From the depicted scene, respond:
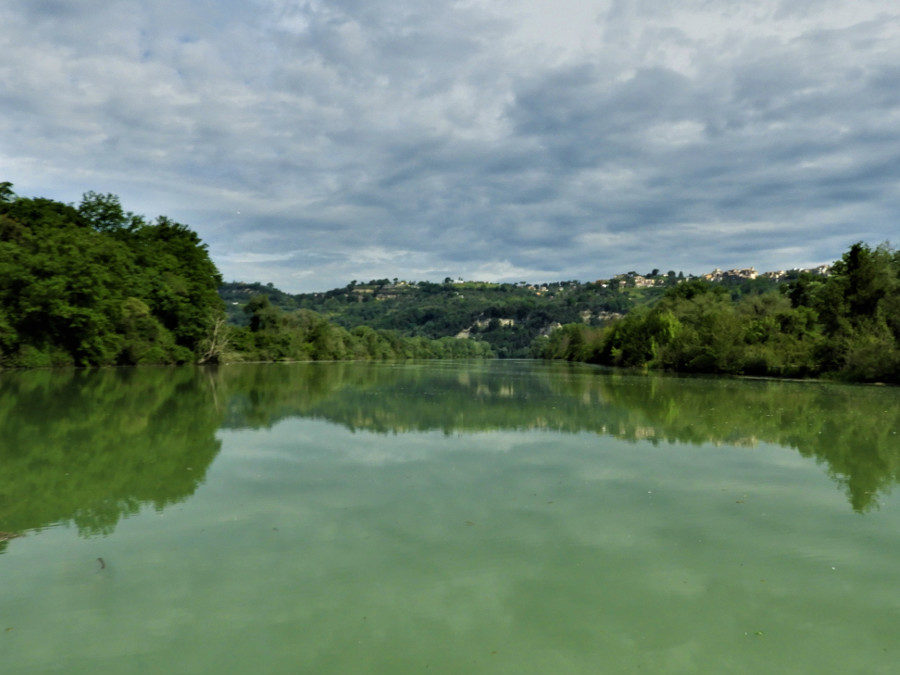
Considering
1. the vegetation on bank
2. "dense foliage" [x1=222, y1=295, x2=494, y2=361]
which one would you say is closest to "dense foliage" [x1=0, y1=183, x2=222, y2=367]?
the vegetation on bank

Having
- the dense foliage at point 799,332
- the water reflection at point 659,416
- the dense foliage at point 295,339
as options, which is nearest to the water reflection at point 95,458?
the water reflection at point 659,416

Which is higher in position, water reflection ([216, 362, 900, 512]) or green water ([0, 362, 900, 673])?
green water ([0, 362, 900, 673])

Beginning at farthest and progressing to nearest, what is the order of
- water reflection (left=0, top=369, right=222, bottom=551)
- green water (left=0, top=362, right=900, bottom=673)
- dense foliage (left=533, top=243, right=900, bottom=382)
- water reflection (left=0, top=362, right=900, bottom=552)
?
dense foliage (left=533, top=243, right=900, bottom=382), water reflection (left=0, top=362, right=900, bottom=552), water reflection (left=0, top=369, right=222, bottom=551), green water (left=0, top=362, right=900, bottom=673)

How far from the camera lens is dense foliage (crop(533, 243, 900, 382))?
35.3 m

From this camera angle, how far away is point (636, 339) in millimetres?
66500

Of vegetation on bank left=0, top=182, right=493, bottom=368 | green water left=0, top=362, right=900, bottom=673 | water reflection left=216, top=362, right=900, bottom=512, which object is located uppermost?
vegetation on bank left=0, top=182, right=493, bottom=368

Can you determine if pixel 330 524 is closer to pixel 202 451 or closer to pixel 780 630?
pixel 780 630

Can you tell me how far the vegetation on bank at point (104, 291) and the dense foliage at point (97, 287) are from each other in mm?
68

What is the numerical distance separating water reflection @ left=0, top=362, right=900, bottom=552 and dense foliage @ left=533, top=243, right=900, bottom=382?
15635 mm

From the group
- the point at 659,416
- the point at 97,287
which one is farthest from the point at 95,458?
the point at 97,287

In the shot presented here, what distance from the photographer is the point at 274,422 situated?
46.3 ft

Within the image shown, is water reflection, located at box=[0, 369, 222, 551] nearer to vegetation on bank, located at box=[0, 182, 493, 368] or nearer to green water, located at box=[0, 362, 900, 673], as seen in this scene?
green water, located at box=[0, 362, 900, 673]

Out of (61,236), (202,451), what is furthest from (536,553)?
(61,236)

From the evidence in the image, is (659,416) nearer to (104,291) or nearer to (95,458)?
(95,458)
